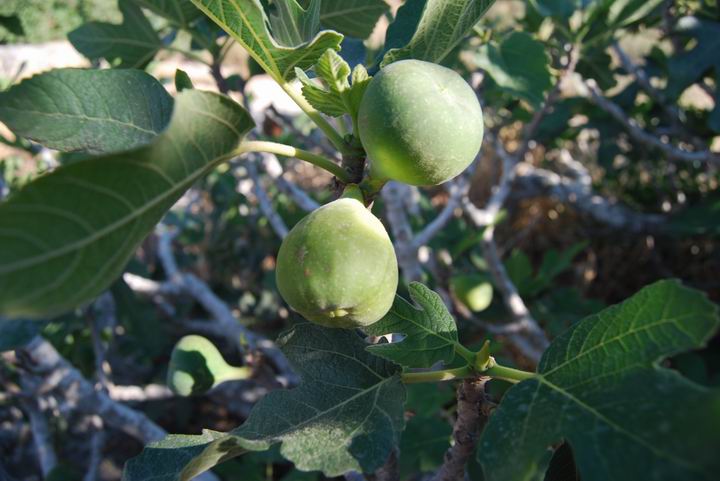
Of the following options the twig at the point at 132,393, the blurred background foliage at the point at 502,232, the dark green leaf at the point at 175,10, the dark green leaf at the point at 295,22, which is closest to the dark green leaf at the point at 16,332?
the blurred background foliage at the point at 502,232

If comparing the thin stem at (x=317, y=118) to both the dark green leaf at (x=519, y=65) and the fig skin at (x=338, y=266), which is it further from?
the dark green leaf at (x=519, y=65)

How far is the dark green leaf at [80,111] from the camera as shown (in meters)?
0.86

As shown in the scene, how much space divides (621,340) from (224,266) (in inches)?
125

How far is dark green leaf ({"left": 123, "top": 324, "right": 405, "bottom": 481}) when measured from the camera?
86cm

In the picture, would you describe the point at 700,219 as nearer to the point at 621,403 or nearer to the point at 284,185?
the point at 284,185

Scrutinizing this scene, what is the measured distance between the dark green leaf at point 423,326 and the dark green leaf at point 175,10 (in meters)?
1.08

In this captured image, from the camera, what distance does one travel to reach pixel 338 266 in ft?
2.57

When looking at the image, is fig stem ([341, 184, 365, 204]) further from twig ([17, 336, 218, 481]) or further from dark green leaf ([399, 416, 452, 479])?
twig ([17, 336, 218, 481])

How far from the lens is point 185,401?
3041 mm

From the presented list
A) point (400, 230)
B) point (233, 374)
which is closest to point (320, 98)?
point (233, 374)

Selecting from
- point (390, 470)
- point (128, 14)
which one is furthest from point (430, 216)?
point (390, 470)

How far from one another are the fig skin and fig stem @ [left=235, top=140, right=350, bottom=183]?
0.11 meters

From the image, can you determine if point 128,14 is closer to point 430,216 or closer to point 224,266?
point 430,216

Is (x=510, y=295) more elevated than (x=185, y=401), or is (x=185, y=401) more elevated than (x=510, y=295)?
(x=510, y=295)
